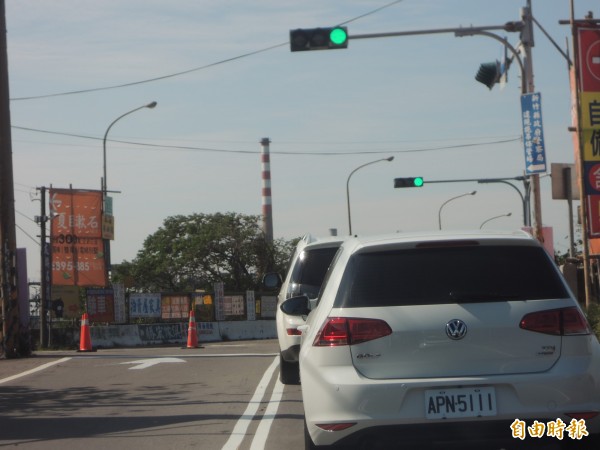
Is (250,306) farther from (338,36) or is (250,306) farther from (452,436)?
(452,436)

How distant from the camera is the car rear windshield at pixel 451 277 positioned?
18.5 ft

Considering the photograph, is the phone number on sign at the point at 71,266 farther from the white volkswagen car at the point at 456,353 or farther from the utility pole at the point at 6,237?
the white volkswagen car at the point at 456,353

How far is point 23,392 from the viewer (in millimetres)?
12555

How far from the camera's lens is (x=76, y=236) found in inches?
1601

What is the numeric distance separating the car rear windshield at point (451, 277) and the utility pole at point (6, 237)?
14.7 m

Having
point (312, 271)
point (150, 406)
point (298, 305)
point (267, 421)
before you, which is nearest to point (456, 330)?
point (298, 305)

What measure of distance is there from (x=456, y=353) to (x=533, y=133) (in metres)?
13.8

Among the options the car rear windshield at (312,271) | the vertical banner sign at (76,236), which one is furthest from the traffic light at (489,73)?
the vertical banner sign at (76,236)

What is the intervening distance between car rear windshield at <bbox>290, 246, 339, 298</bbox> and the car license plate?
5771 millimetres

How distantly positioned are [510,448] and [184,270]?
68772mm

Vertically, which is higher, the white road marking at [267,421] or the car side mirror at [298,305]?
the car side mirror at [298,305]

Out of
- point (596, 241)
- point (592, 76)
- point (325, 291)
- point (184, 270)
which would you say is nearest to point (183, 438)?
point (325, 291)

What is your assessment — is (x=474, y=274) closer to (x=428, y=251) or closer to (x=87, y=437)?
(x=428, y=251)

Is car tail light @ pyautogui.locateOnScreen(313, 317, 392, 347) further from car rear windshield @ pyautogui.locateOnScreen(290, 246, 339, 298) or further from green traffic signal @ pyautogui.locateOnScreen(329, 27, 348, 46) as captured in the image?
green traffic signal @ pyautogui.locateOnScreen(329, 27, 348, 46)
